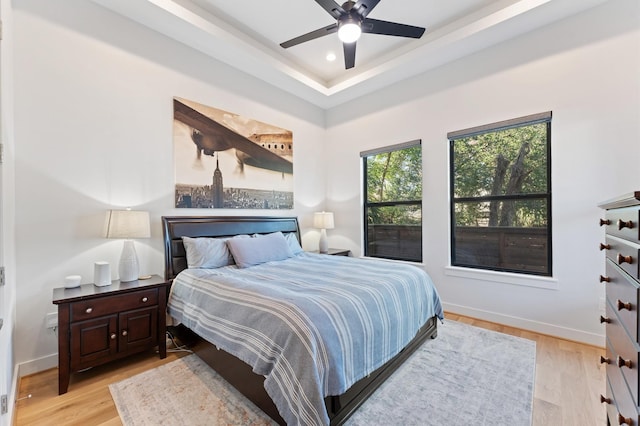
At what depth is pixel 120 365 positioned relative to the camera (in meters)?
2.36

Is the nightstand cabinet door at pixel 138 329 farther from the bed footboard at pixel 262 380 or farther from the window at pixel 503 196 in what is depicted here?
the window at pixel 503 196

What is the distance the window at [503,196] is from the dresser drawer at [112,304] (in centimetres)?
349

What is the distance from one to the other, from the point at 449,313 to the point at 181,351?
3133 mm

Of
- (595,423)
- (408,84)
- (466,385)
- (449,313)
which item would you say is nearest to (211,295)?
(466,385)

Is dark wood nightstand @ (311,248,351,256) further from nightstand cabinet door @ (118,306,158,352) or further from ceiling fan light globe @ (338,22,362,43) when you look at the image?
ceiling fan light globe @ (338,22,362,43)

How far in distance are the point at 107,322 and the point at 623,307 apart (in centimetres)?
311

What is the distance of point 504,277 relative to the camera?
3189 mm

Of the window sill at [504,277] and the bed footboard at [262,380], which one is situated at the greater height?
the window sill at [504,277]

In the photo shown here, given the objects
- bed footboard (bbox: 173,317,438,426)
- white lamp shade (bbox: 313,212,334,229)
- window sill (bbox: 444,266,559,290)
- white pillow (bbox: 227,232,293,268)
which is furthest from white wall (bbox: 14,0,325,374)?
window sill (bbox: 444,266,559,290)

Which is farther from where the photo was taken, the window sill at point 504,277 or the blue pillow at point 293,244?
the blue pillow at point 293,244

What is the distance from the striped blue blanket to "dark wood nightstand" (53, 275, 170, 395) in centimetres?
21

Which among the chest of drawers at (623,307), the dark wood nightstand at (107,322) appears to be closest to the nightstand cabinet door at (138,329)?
the dark wood nightstand at (107,322)

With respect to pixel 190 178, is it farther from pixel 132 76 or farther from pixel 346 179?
pixel 346 179

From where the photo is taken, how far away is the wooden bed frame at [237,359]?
1.69 metres
